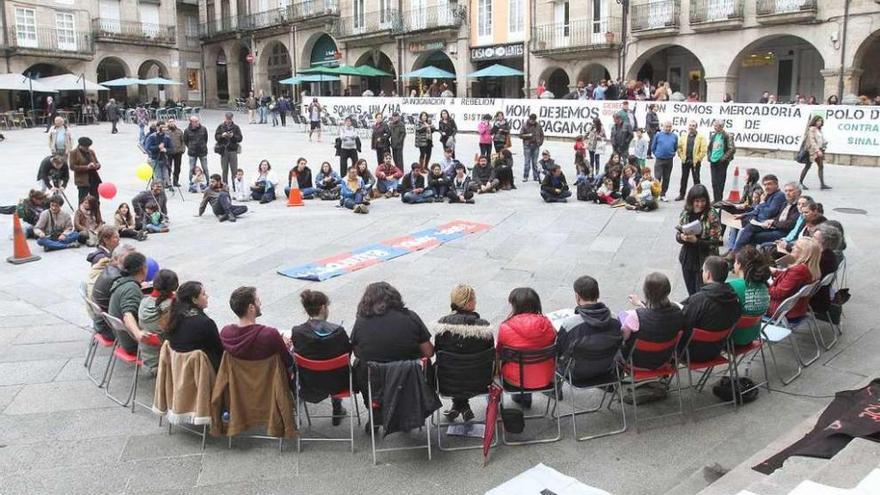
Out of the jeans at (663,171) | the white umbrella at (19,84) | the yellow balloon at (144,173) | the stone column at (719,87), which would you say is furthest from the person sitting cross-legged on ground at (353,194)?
the white umbrella at (19,84)

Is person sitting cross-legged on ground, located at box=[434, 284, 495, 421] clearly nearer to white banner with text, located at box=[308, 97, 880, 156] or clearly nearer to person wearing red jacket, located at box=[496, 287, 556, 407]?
person wearing red jacket, located at box=[496, 287, 556, 407]

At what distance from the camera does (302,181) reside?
51.3 feet

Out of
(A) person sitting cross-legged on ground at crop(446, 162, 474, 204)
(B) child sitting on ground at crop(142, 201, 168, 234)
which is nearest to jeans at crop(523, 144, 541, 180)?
(A) person sitting cross-legged on ground at crop(446, 162, 474, 204)

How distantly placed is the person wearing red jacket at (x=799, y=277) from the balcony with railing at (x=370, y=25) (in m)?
30.9

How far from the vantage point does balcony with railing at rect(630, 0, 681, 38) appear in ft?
84.6

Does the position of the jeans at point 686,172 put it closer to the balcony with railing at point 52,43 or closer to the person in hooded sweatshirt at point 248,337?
the person in hooded sweatshirt at point 248,337

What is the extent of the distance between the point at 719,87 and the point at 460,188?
48.1 ft

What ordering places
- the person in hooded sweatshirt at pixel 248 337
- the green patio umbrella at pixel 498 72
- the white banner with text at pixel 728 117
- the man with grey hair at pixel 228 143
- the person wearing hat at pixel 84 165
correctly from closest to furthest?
the person in hooded sweatshirt at pixel 248 337
the person wearing hat at pixel 84 165
the man with grey hair at pixel 228 143
the white banner with text at pixel 728 117
the green patio umbrella at pixel 498 72

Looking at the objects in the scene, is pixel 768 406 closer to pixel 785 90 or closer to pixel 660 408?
pixel 660 408

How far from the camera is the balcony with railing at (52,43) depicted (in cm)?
3662

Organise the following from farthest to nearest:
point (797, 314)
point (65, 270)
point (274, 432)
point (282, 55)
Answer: point (282, 55) < point (65, 270) < point (797, 314) < point (274, 432)

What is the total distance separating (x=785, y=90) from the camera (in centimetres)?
2680

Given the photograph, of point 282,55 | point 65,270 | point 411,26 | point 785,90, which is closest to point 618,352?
point 65,270

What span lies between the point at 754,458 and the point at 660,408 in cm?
120
